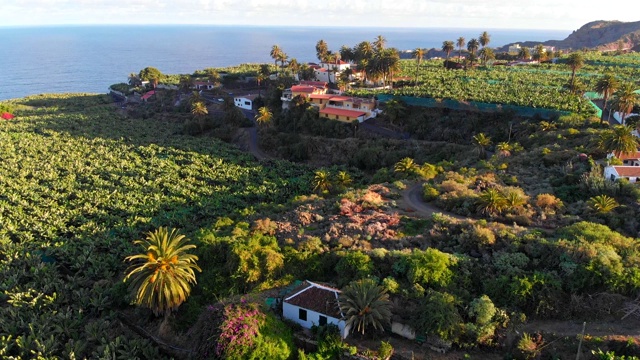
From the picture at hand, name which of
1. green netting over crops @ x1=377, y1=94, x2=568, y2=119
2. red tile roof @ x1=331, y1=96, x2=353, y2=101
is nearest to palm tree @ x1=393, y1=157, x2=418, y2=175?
green netting over crops @ x1=377, y1=94, x2=568, y2=119

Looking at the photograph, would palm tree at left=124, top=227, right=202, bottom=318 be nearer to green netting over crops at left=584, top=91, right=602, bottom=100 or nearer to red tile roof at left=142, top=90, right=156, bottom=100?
green netting over crops at left=584, top=91, right=602, bottom=100

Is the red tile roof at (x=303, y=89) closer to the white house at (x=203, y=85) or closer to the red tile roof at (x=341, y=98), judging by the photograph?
the red tile roof at (x=341, y=98)

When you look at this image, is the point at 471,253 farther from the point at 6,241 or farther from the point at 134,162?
the point at 134,162

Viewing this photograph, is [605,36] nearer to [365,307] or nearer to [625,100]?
[625,100]

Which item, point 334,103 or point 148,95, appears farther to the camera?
point 148,95

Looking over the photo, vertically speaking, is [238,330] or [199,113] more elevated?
[199,113]

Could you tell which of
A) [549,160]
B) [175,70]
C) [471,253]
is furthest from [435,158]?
[175,70]

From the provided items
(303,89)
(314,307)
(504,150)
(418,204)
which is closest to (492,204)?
(418,204)
